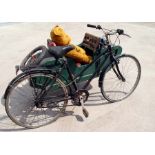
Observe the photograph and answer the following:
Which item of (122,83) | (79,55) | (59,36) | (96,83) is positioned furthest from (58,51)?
(122,83)

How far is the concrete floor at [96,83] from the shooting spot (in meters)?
3.84

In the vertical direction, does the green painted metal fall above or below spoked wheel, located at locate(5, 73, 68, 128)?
above

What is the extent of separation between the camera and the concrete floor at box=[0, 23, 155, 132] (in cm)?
384

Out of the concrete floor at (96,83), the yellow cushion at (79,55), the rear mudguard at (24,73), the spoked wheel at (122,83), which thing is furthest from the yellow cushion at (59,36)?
the concrete floor at (96,83)

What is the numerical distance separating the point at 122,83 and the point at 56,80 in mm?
1645

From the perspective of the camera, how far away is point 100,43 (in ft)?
12.8

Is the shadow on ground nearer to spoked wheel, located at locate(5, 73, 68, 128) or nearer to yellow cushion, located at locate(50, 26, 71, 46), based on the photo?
spoked wheel, located at locate(5, 73, 68, 128)

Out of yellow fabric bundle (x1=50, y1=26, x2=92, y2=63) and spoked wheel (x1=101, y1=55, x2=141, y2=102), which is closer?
yellow fabric bundle (x1=50, y1=26, x2=92, y2=63)

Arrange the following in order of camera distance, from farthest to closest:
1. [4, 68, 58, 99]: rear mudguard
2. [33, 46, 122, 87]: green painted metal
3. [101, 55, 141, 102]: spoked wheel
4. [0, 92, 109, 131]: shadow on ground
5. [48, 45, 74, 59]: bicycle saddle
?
[101, 55, 141, 102]: spoked wheel → [0, 92, 109, 131]: shadow on ground → [33, 46, 122, 87]: green painted metal → [48, 45, 74, 59]: bicycle saddle → [4, 68, 58, 99]: rear mudguard

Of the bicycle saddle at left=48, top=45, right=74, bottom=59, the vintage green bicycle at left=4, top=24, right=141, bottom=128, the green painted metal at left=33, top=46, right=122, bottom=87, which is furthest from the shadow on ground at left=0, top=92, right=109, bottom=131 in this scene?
the bicycle saddle at left=48, top=45, right=74, bottom=59

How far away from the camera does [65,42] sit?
12.6 feet

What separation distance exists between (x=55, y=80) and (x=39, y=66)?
0.32 m

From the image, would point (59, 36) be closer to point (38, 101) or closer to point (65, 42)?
point (65, 42)
